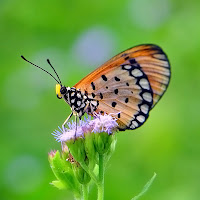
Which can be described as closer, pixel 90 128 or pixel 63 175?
pixel 63 175

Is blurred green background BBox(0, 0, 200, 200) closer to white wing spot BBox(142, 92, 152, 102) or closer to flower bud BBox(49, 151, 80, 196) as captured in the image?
flower bud BBox(49, 151, 80, 196)

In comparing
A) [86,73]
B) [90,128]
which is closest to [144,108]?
[90,128]

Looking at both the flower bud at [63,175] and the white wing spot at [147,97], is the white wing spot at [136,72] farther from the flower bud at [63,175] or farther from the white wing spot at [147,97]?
the flower bud at [63,175]

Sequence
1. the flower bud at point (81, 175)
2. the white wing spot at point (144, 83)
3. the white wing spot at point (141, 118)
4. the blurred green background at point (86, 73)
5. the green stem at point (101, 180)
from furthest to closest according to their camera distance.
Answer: the blurred green background at point (86, 73), the white wing spot at point (144, 83), the white wing spot at point (141, 118), the flower bud at point (81, 175), the green stem at point (101, 180)

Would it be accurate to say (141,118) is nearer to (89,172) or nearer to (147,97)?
(147,97)

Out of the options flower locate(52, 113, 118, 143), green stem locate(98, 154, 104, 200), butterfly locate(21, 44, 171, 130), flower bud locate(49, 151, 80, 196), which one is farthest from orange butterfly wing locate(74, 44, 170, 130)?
flower bud locate(49, 151, 80, 196)

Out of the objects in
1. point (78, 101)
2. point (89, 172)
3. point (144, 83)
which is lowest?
point (89, 172)

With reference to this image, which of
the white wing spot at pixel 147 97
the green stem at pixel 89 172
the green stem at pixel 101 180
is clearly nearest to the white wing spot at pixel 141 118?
the white wing spot at pixel 147 97
